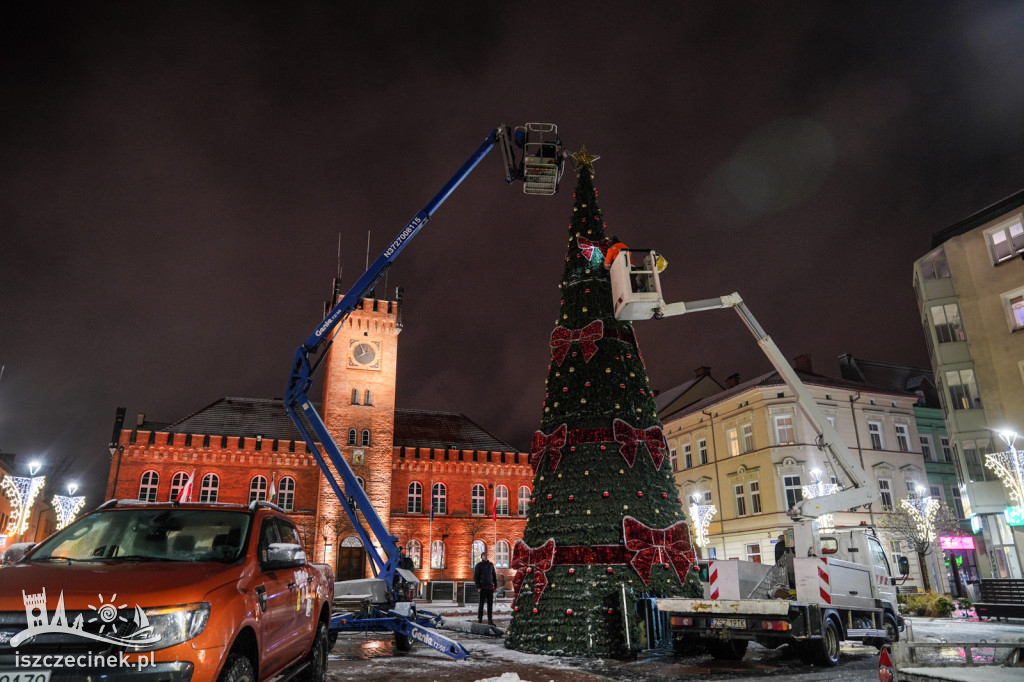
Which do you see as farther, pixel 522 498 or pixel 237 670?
pixel 522 498

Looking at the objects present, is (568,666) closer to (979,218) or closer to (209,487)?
(979,218)

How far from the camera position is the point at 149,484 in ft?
121

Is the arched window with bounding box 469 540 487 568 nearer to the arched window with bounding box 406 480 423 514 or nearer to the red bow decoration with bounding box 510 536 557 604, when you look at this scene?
the arched window with bounding box 406 480 423 514

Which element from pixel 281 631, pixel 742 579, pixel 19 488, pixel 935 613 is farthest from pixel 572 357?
pixel 19 488

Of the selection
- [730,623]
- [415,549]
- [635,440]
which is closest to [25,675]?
[730,623]

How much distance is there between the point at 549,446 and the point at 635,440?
160 cm

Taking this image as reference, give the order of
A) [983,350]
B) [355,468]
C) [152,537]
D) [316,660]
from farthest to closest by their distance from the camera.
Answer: [355,468], [983,350], [316,660], [152,537]

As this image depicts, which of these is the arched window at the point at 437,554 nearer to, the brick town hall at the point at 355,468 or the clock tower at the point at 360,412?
the brick town hall at the point at 355,468

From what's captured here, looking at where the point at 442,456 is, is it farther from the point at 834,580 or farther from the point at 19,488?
the point at 834,580

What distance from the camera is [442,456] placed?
4256cm

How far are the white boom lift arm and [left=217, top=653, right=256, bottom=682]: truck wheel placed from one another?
819cm

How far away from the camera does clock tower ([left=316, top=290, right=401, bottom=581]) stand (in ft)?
126

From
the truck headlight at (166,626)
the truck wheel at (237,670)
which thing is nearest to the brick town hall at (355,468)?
the truck wheel at (237,670)

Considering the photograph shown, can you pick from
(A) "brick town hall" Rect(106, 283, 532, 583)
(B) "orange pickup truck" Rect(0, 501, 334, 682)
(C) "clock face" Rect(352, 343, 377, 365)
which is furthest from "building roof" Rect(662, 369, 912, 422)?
(B) "orange pickup truck" Rect(0, 501, 334, 682)
